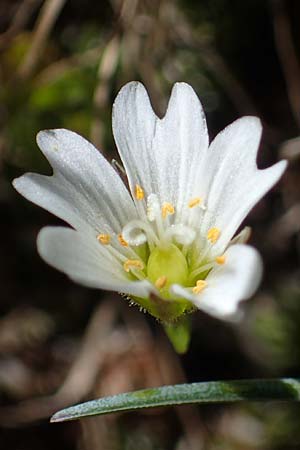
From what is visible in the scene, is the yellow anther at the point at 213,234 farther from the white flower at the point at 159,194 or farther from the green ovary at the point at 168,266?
the green ovary at the point at 168,266

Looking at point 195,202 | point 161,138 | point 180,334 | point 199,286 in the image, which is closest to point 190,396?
point 180,334

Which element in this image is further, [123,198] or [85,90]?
[85,90]

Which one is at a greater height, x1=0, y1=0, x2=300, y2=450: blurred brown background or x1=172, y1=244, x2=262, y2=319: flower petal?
x1=172, y1=244, x2=262, y2=319: flower petal

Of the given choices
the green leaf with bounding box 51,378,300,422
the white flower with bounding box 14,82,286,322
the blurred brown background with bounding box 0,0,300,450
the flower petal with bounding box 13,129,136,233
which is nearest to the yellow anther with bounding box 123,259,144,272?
the white flower with bounding box 14,82,286,322

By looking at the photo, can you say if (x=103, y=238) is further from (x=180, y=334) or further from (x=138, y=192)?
(x=180, y=334)

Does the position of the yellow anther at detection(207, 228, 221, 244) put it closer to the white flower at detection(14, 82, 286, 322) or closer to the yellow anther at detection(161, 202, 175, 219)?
the white flower at detection(14, 82, 286, 322)

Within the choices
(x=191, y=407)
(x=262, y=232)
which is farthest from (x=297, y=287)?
(x=191, y=407)

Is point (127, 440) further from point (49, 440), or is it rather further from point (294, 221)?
point (294, 221)
